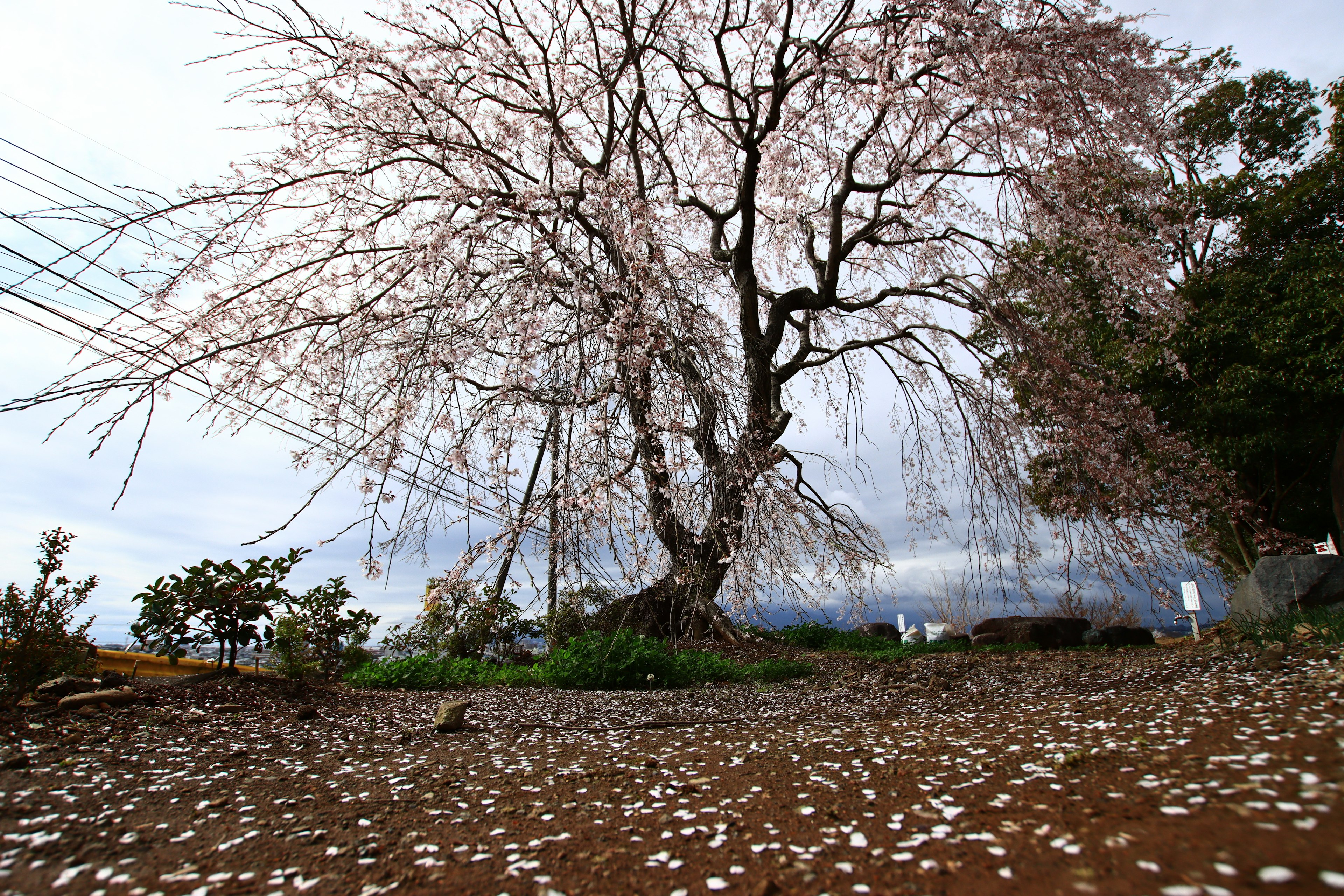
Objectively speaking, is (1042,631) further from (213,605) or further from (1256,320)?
(213,605)

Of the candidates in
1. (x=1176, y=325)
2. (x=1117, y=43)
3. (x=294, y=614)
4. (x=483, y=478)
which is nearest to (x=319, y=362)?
(x=483, y=478)

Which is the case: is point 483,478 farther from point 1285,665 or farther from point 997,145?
point 1285,665

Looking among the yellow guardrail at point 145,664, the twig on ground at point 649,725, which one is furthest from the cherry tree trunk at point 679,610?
the yellow guardrail at point 145,664

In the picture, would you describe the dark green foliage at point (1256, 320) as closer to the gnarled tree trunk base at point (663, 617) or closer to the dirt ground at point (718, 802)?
the gnarled tree trunk base at point (663, 617)

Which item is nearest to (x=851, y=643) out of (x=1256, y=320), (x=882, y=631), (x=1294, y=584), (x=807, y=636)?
(x=807, y=636)

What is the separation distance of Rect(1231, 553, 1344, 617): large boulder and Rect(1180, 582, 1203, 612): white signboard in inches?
141

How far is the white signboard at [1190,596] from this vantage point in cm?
906

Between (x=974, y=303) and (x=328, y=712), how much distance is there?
623 centimetres

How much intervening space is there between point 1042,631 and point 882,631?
8.59ft

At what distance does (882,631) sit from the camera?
36.0 ft

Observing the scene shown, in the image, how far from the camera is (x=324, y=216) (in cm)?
450

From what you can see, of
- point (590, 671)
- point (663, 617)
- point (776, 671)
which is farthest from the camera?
point (663, 617)

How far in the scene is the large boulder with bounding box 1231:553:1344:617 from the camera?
5.62 metres

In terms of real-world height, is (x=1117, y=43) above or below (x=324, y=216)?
above
